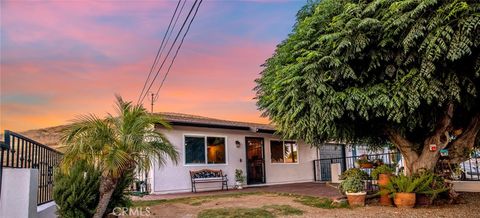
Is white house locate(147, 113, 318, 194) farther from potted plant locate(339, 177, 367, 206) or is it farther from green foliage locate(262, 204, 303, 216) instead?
potted plant locate(339, 177, 367, 206)

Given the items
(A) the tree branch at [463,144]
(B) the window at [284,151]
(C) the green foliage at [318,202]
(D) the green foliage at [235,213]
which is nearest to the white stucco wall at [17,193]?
(D) the green foliage at [235,213]

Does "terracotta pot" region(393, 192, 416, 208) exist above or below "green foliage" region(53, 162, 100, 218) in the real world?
below

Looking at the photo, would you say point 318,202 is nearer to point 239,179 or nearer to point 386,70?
point 386,70

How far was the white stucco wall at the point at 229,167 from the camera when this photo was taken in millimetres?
11977

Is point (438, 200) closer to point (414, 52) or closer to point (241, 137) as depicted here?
point (414, 52)

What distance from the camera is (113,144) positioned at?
17.0 ft

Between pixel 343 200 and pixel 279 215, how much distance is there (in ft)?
6.79

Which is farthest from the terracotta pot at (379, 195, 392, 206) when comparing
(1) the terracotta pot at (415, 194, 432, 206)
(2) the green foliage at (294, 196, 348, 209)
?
(2) the green foliage at (294, 196, 348, 209)

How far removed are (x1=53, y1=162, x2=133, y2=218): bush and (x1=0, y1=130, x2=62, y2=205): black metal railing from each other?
1.05 ft

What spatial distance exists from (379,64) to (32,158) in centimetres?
647

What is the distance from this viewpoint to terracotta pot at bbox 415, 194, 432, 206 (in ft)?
24.7

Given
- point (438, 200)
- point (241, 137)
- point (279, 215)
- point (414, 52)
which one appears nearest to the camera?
point (414, 52)

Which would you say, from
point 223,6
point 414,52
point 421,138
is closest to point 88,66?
point 223,6

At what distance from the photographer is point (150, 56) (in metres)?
13.2
